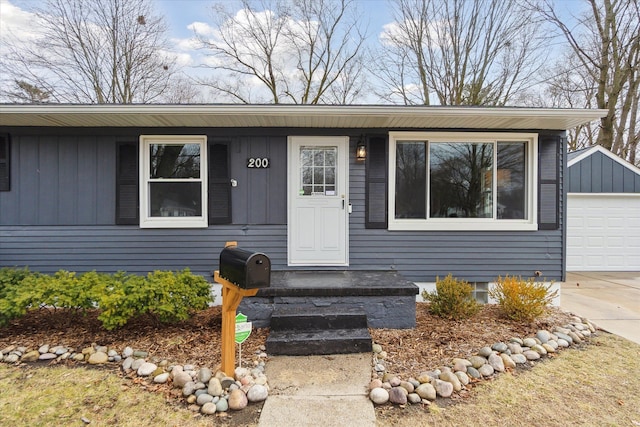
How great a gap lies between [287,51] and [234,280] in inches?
403

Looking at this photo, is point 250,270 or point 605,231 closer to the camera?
point 250,270

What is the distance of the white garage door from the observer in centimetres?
634

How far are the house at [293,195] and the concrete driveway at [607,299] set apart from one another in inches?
20.4

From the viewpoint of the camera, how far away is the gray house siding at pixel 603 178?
633cm

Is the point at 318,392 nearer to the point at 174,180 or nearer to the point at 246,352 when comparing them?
the point at 246,352

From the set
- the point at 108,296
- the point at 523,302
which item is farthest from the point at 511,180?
the point at 108,296

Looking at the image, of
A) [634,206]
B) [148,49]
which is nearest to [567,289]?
[634,206]

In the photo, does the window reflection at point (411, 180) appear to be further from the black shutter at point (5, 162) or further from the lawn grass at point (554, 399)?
A: the black shutter at point (5, 162)

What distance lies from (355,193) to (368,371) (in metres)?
2.31

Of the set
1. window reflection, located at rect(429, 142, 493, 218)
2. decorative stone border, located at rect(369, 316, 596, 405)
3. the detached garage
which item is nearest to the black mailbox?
decorative stone border, located at rect(369, 316, 596, 405)

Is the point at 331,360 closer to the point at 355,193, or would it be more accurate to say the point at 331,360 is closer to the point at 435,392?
the point at 435,392

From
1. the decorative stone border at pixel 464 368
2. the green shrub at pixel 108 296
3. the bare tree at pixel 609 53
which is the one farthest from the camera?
the bare tree at pixel 609 53

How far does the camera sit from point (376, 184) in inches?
164

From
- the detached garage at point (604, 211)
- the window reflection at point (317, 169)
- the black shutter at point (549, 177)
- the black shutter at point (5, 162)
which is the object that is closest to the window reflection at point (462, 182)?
the black shutter at point (549, 177)
